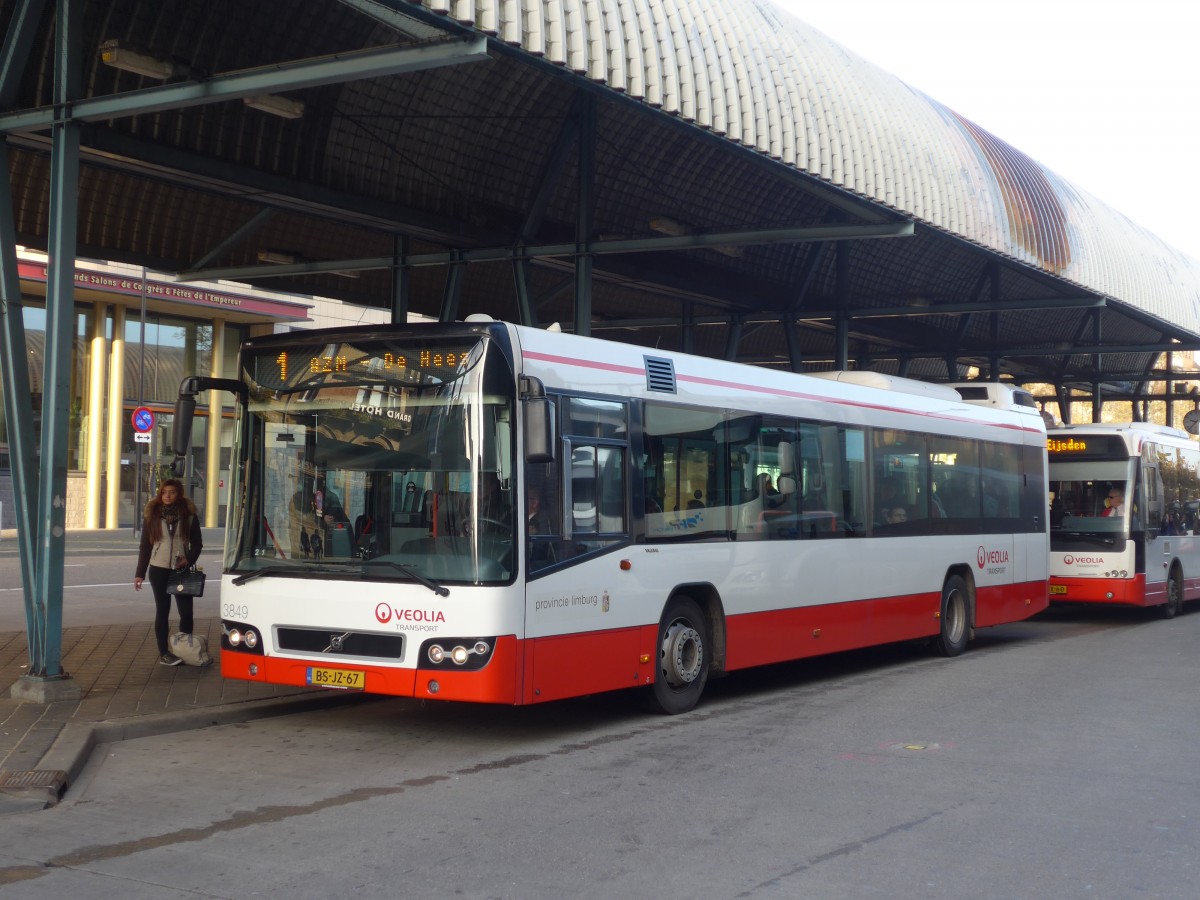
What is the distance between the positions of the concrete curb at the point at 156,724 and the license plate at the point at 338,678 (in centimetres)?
116

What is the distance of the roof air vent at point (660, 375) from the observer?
34.8 ft

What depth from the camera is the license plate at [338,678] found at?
30.0 feet

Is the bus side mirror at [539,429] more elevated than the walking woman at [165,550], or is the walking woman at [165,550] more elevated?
the bus side mirror at [539,429]

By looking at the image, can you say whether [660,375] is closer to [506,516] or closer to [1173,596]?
[506,516]

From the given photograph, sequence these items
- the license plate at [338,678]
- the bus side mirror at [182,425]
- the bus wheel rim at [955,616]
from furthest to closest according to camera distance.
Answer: the bus wheel rim at [955,616] < the bus side mirror at [182,425] < the license plate at [338,678]

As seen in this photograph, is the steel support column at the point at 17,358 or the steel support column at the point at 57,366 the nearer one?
the steel support column at the point at 57,366

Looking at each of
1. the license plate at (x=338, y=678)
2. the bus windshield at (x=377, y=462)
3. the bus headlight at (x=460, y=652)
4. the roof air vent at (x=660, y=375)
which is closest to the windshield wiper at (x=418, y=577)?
the bus windshield at (x=377, y=462)

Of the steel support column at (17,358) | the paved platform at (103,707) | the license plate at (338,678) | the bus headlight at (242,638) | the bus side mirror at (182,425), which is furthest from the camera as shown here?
the steel support column at (17,358)

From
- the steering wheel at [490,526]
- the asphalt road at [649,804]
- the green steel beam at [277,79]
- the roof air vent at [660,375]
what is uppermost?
the green steel beam at [277,79]

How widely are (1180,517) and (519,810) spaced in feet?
56.2

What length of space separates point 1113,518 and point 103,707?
1472 cm

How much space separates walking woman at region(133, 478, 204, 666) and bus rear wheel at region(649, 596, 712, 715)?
14.6 ft

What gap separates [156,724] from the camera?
31.4ft

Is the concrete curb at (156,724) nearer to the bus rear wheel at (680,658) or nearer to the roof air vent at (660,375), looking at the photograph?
the bus rear wheel at (680,658)
